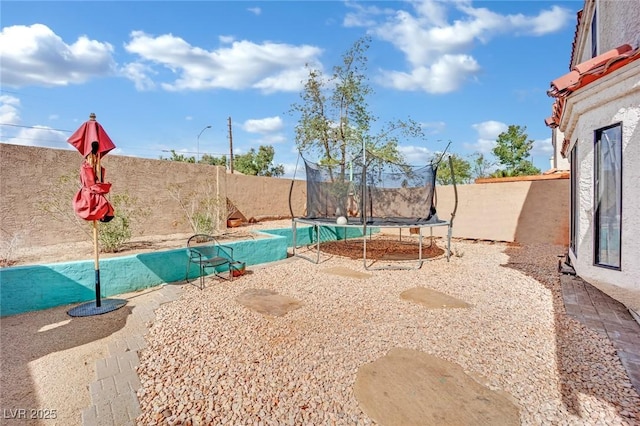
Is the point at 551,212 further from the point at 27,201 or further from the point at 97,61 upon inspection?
the point at 97,61

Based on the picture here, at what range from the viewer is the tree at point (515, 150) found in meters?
21.5

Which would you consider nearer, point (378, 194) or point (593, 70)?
point (593, 70)

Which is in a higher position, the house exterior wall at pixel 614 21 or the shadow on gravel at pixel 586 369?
the house exterior wall at pixel 614 21

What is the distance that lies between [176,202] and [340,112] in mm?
7113

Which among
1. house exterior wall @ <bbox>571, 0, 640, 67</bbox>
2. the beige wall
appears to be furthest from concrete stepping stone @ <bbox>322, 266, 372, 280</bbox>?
the beige wall

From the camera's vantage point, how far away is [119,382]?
2400 mm

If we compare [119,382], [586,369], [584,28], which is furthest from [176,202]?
[584,28]

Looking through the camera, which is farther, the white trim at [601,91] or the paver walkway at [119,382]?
the white trim at [601,91]

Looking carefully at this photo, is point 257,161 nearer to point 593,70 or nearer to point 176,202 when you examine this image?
point 176,202

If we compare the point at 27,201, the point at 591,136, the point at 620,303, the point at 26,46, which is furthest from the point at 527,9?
the point at 26,46

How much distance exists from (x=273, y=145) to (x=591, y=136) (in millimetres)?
34051

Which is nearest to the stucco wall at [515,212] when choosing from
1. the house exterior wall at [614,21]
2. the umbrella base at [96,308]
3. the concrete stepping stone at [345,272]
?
the house exterior wall at [614,21]

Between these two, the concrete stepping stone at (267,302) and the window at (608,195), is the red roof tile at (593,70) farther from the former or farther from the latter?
the concrete stepping stone at (267,302)

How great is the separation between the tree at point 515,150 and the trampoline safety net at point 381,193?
55.5 feet
